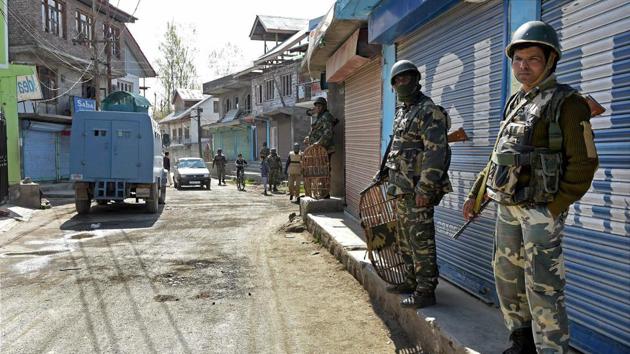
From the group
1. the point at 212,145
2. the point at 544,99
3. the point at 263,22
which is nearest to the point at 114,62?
the point at 263,22

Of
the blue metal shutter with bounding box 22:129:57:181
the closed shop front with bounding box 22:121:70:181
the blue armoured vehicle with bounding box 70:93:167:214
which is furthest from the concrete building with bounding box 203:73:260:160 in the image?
the blue armoured vehicle with bounding box 70:93:167:214

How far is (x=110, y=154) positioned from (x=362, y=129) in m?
6.24

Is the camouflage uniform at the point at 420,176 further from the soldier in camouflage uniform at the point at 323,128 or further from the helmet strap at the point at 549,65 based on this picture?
the soldier in camouflage uniform at the point at 323,128

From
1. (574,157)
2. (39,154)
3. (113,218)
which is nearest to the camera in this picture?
(574,157)

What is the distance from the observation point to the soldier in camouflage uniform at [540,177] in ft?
7.46

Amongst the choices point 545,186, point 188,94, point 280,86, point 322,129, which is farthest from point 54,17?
point 188,94

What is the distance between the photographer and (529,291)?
241cm

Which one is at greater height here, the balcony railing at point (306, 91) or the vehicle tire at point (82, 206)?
the balcony railing at point (306, 91)

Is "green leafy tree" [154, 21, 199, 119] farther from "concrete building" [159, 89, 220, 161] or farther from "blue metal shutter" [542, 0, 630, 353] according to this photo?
"blue metal shutter" [542, 0, 630, 353]

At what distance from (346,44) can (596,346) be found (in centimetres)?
632

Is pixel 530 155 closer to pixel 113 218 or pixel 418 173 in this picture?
pixel 418 173

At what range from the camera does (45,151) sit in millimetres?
20969

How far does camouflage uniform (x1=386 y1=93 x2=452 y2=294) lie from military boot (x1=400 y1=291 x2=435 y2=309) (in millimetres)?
31

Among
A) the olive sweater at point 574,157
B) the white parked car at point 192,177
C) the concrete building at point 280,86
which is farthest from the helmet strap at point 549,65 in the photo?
the concrete building at point 280,86
